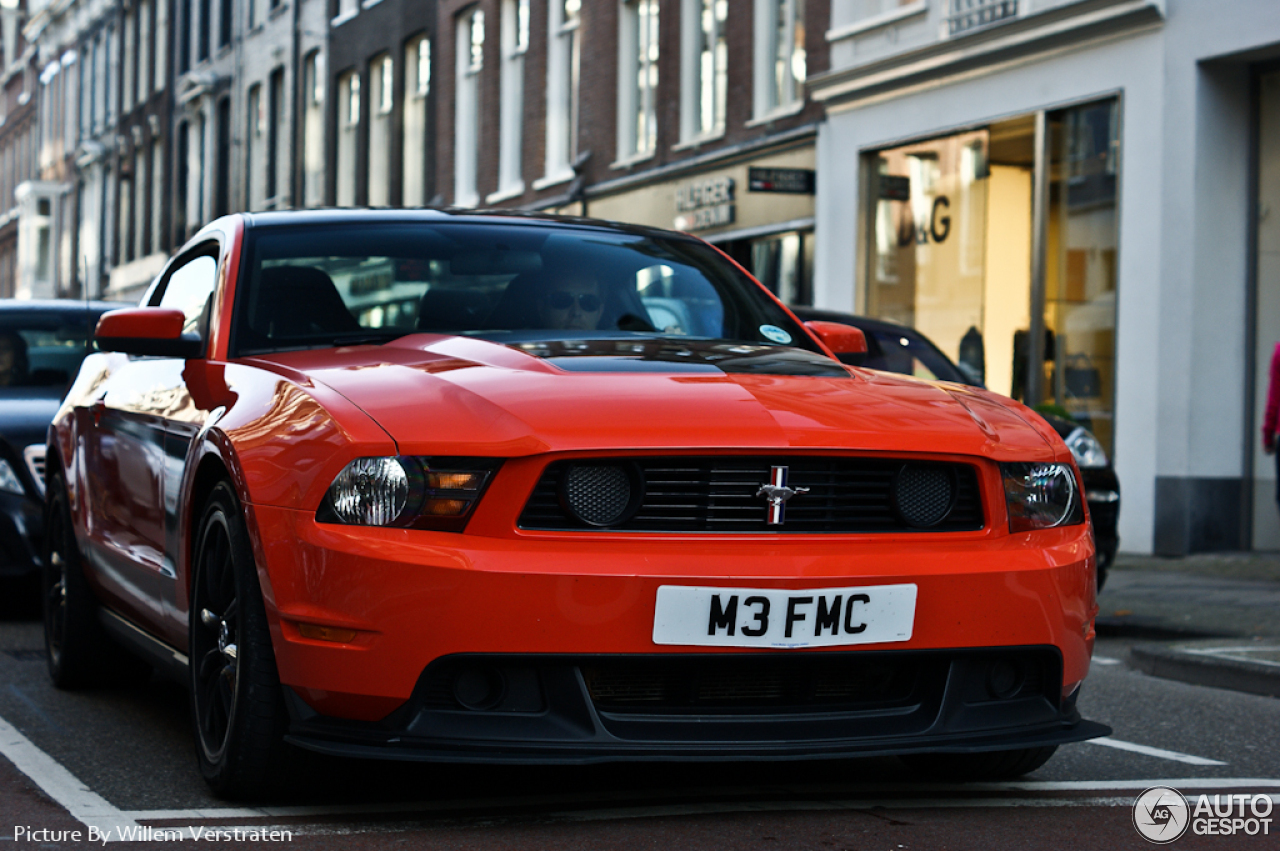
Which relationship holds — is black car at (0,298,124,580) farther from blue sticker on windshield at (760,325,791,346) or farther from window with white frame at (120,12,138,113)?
window with white frame at (120,12,138,113)

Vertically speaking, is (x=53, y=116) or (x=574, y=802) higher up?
(x=53, y=116)

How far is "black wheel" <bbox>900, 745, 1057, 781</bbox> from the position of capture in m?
4.59

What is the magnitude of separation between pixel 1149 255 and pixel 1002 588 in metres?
10.7

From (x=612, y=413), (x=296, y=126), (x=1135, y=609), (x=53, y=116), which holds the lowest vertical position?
(x=1135, y=609)

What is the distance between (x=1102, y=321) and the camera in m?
14.8

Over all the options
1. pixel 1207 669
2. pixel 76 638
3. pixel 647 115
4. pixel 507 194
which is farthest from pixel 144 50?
pixel 1207 669

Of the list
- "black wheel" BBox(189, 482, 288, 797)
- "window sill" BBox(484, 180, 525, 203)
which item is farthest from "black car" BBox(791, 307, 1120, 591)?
"window sill" BBox(484, 180, 525, 203)

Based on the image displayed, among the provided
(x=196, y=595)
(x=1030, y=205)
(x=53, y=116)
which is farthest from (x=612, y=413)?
(x=53, y=116)

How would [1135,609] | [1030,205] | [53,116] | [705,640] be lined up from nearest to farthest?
[705,640] → [1135,609] → [1030,205] → [53,116]

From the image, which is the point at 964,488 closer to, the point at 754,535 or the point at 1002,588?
the point at 1002,588

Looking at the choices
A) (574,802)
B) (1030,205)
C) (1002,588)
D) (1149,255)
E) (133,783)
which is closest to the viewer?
(1002,588)

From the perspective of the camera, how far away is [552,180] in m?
25.5

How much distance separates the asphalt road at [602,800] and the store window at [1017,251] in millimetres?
9694
